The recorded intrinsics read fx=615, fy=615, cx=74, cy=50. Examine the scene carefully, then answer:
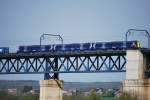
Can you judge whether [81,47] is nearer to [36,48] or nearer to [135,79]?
[36,48]

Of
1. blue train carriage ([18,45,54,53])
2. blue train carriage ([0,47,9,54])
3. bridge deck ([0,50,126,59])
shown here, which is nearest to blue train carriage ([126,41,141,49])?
bridge deck ([0,50,126,59])

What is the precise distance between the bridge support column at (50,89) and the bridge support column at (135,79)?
1819 cm

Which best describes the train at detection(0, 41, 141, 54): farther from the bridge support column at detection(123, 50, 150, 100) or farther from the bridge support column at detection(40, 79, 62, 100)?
the bridge support column at detection(40, 79, 62, 100)

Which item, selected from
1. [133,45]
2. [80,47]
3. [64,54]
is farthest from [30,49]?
[133,45]

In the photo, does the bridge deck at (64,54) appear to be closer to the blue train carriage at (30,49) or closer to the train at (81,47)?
the train at (81,47)

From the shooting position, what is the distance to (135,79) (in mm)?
119500

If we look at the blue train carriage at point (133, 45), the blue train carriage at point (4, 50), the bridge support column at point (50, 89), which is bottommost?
the bridge support column at point (50, 89)

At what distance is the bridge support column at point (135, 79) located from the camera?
11956 centimetres

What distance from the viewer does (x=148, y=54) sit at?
403 feet

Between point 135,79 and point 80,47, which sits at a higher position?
point 80,47

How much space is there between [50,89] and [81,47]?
41.9 ft

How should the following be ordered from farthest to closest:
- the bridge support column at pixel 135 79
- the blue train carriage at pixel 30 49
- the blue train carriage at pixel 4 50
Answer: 1. the blue train carriage at pixel 4 50
2. the blue train carriage at pixel 30 49
3. the bridge support column at pixel 135 79

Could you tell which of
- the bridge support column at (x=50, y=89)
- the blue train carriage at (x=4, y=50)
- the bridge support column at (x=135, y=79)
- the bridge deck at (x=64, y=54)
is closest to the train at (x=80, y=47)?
the blue train carriage at (x=4, y=50)

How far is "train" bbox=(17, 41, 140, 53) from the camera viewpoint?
121438 mm
